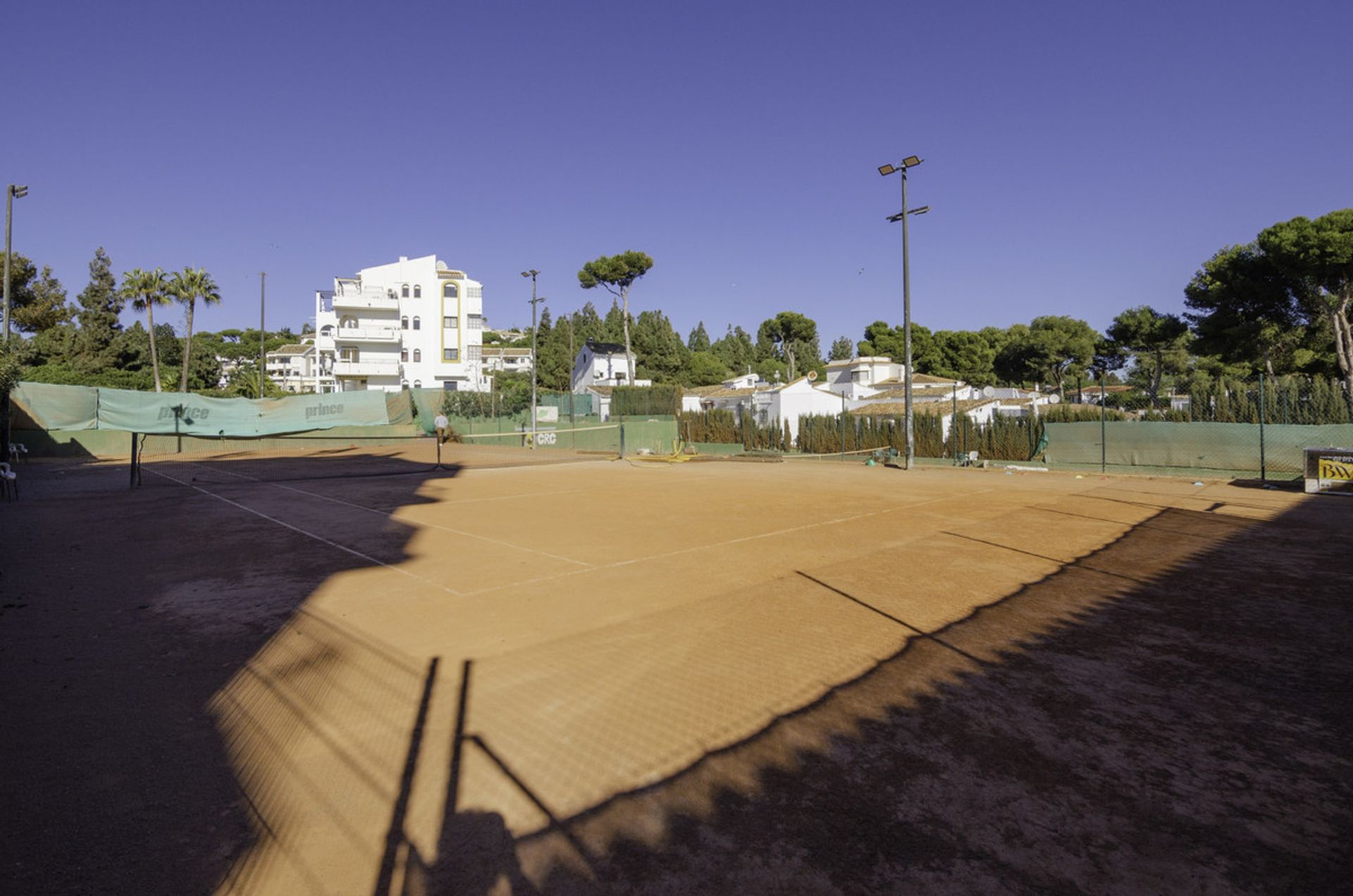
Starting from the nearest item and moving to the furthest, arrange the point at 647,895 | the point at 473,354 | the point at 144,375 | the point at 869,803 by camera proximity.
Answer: the point at 647,895
the point at 869,803
the point at 144,375
the point at 473,354

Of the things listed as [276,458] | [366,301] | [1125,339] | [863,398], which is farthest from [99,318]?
[1125,339]

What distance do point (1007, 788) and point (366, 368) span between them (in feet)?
202

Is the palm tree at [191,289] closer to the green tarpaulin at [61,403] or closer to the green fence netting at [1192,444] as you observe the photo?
the green tarpaulin at [61,403]

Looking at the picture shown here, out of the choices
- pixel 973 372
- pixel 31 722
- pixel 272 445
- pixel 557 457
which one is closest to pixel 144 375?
pixel 272 445

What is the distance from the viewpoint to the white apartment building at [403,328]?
192 feet

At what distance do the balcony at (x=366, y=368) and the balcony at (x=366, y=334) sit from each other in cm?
183

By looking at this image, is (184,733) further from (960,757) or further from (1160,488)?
(1160,488)

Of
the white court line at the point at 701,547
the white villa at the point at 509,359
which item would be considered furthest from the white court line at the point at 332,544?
the white villa at the point at 509,359

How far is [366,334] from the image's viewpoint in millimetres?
58156

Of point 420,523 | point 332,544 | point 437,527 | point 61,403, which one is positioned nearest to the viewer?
point 332,544

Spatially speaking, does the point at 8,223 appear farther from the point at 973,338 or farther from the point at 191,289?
the point at 973,338

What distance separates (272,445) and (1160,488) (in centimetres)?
3647

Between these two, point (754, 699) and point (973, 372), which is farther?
point (973, 372)

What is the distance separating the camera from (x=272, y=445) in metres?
34.8
